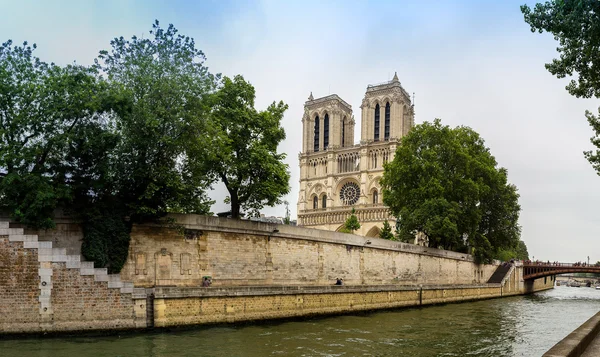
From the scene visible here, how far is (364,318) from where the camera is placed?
23391 mm

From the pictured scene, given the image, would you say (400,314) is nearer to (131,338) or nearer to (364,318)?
(364,318)

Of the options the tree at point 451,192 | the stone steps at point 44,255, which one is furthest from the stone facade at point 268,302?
the tree at point 451,192

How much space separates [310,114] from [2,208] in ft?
249

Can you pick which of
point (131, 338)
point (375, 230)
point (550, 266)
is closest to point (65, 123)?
point (131, 338)

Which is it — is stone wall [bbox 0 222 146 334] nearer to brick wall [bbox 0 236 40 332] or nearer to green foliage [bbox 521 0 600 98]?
brick wall [bbox 0 236 40 332]

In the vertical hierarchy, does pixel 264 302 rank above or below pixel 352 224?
Answer: below

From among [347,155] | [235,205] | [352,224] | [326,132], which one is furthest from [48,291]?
[326,132]

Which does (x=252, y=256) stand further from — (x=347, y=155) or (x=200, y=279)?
(x=347, y=155)

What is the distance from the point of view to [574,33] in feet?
43.6

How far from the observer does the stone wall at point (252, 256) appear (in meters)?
20.5

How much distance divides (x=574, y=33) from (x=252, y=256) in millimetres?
15792

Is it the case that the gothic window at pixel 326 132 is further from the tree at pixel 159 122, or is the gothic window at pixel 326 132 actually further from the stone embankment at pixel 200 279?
the tree at pixel 159 122

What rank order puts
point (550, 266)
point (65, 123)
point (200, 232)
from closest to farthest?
point (65, 123), point (200, 232), point (550, 266)

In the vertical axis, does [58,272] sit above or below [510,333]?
above
